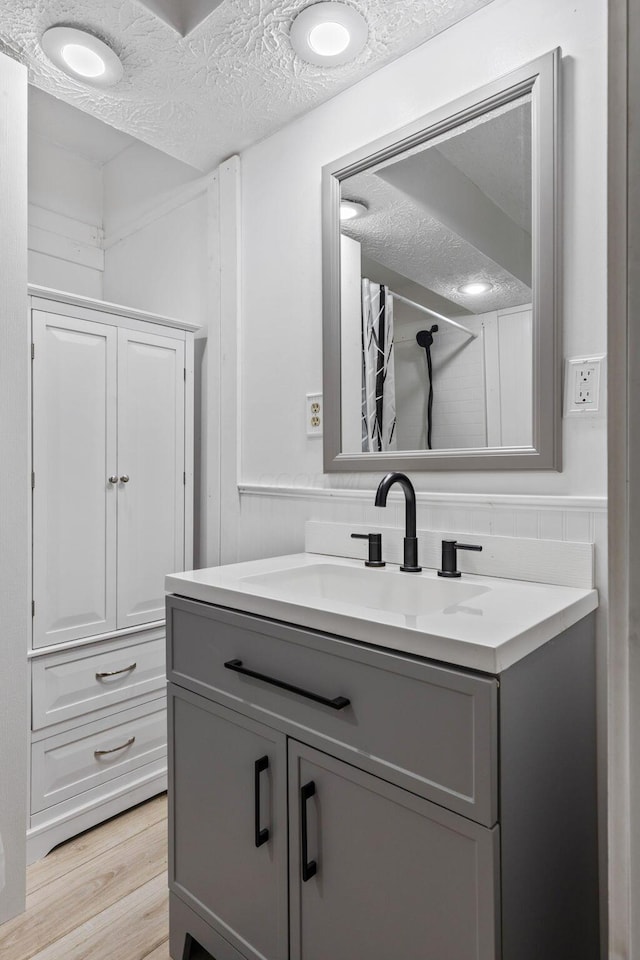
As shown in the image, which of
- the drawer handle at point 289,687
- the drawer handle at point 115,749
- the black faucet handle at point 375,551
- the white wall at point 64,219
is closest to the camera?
the drawer handle at point 289,687

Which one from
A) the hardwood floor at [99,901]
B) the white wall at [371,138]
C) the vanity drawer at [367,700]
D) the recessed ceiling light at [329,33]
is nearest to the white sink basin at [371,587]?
the vanity drawer at [367,700]

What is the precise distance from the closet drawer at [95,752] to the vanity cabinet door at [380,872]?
3.40 feet

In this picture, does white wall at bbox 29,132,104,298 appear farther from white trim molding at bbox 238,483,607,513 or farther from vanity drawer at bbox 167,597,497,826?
vanity drawer at bbox 167,597,497,826

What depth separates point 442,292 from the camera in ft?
4.70

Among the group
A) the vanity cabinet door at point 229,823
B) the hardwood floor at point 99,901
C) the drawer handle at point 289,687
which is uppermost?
the drawer handle at point 289,687

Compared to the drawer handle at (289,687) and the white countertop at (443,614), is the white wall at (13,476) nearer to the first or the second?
the white countertop at (443,614)

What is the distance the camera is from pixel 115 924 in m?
1.42

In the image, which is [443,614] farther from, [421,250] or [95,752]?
[95,752]

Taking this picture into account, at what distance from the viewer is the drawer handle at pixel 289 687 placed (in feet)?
3.10

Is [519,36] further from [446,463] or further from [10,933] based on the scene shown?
[10,933]

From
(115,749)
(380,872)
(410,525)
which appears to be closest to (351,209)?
(410,525)

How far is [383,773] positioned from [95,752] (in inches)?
52.3

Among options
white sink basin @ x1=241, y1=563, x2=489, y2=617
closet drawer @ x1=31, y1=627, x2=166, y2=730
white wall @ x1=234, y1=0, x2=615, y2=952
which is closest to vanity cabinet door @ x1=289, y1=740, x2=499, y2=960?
white sink basin @ x1=241, y1=563, x2=489, y2=617

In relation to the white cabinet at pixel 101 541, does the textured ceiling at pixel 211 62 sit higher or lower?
higher
